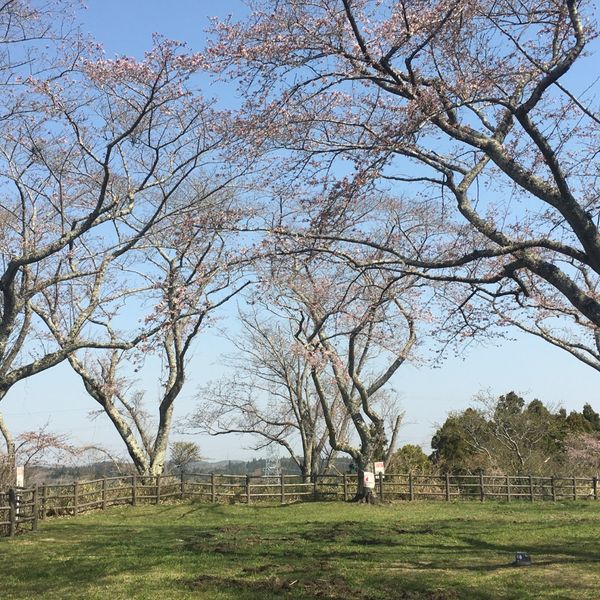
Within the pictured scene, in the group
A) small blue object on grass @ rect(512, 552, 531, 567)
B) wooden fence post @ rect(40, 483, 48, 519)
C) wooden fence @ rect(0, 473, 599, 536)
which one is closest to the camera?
small blue object on grass @ rect(512, 552, 531, 567)

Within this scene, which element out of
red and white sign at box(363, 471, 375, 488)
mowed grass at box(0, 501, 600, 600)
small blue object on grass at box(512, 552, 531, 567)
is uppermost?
red and white sign at box(363, 471, 375, 488)

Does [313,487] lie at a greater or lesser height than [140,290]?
lesser

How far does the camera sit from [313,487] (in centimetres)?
2294

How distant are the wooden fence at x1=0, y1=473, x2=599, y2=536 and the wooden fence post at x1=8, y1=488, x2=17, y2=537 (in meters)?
2.53

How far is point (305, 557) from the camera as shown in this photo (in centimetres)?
1024

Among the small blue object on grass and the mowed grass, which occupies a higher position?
the small blue object on grass

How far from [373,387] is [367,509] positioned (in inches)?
153

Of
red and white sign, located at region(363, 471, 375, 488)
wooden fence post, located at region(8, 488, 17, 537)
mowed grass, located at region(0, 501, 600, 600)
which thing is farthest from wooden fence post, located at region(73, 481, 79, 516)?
red and white sign, located at region(363, 471, 375, 488)

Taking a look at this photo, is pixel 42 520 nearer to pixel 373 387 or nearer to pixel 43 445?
pixel 43 445

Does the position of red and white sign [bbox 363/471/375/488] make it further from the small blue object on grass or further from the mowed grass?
the small blue object on grass

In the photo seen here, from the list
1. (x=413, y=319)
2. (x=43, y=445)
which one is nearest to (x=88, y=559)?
(x=413, y=319)

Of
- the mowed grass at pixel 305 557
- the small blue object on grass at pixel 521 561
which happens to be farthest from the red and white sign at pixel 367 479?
the small blue object on grass at pixel 521 561

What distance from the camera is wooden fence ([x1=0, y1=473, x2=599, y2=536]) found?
60.1ft

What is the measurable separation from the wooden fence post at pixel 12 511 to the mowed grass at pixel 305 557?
0.40m
